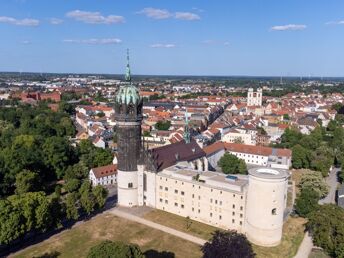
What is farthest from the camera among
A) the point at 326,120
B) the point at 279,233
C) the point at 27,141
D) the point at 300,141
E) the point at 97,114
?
the point at 97,114

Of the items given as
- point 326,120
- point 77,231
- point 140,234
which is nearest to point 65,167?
point 77,231

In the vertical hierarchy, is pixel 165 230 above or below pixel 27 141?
below

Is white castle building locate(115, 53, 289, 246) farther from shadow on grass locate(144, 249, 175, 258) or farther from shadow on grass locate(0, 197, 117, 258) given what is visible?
shadow on grass locate(144, 249, 175, 258)

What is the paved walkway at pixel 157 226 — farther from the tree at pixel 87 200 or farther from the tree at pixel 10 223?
the tree at pixel 10 223

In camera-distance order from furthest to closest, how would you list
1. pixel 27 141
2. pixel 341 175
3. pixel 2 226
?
pixel 27 141, pixel 341 175, pixel 2 226

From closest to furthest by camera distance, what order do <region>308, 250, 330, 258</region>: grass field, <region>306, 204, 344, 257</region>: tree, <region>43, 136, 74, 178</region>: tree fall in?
<region>306, 204, 344, 257</region>: tree, <region>308, 250, 330, 258</region>: grass field, <region>43, 136, 74, 178</region>: tree

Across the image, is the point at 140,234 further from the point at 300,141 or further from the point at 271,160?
the point at 300,141

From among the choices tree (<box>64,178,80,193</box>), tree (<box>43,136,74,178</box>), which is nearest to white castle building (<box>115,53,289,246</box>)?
tree (<box>64,178,80,193</box>)
